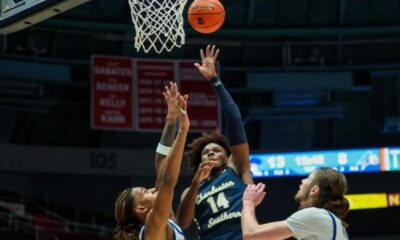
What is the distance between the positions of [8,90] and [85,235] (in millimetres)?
4050

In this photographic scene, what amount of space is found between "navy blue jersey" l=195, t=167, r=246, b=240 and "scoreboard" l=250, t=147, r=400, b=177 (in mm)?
14680

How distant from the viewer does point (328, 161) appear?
20.7 meters

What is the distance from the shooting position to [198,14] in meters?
8.61

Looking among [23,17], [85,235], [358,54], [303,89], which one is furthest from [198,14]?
[358,54]

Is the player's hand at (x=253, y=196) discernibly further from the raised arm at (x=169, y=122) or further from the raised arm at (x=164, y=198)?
the raised arm at (x=169, y=122)

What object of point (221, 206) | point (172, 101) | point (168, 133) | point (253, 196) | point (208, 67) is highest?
point (208, 67)

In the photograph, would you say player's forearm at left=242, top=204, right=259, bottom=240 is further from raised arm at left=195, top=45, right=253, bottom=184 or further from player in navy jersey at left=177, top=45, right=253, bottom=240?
raised arm at left=195, top=45, right=253, bottom=184

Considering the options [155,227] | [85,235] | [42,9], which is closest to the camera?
[155,227]

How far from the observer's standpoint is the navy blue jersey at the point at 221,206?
5.84 meters

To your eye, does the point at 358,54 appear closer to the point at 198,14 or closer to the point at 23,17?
the point at 198,14

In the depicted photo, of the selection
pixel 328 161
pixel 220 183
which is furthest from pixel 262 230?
pixel 328 161

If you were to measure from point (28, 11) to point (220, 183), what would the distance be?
7.43 ft

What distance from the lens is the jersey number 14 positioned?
5923 mm

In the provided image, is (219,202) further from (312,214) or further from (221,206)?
(312,214)
